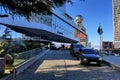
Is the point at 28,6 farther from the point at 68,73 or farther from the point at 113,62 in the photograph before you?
the point at 113,62

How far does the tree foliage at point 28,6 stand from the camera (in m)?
12.4

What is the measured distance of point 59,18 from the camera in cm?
9925

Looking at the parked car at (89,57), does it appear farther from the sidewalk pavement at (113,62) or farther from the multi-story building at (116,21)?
the multi-story building at (116,21)

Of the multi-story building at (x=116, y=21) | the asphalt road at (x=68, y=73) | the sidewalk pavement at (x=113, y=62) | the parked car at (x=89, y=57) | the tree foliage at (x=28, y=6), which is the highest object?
the multi-story building at (x=116, y=21)

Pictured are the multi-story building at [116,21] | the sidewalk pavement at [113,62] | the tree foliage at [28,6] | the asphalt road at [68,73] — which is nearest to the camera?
the tree foliage at [28,6]

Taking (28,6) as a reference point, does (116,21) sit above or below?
above

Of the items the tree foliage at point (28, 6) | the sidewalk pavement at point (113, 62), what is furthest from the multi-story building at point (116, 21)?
the tree foliage at point (28, 6)

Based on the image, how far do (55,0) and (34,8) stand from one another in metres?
0.95

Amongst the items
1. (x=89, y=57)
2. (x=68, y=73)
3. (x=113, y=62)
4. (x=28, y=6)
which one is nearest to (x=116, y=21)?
(x=113, y=62)

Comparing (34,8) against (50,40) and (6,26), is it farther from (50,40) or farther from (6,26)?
(50,40)

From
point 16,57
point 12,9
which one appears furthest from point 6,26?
point 12,9

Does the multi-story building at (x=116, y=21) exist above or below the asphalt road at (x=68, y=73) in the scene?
above

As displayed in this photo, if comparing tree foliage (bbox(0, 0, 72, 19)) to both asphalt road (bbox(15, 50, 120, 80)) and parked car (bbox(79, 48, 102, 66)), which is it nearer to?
asphalt road (bbox(15, 50, 120, 80))

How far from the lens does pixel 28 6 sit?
12727 mm
